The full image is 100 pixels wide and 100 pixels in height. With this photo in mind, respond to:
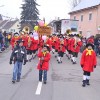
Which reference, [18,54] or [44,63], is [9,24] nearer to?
[18,54]

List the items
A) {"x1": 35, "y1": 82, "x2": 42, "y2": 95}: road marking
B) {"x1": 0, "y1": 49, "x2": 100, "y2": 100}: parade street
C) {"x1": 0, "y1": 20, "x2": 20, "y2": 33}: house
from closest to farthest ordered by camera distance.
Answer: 1. {"x1": 0, "y1": 49, "x2": 100, "y2": 100}: parade street
2. {"x1": 35, "y1": 82, "x2": 42, "y2": 95}: road marking
3. {"x1": 0, "y1": 20, "x2": 20, "y2": 33}: house

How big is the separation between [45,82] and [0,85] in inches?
65.1

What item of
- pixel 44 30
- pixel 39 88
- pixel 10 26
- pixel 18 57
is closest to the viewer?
pixel 39 88

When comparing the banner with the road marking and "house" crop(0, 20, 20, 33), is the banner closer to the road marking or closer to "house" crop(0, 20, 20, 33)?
the road marking

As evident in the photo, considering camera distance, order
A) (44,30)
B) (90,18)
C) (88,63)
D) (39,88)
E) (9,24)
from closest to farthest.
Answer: (39,88), (88,63), (44,30), (90,18), (9,24)

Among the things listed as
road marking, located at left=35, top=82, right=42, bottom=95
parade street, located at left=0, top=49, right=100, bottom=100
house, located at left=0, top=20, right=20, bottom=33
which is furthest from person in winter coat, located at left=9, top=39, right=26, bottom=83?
house, located at left=0, top=20, right=20, bottom=33

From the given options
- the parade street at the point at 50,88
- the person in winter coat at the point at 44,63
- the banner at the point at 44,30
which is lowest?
the parade street at the point at 50,88

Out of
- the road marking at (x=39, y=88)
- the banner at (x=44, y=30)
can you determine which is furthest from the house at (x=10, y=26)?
the road marking at (x=39, y=88)

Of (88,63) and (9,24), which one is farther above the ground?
(9,24)

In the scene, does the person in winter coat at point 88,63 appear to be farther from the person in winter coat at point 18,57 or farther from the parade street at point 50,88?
the person in winter coat at point 18,57

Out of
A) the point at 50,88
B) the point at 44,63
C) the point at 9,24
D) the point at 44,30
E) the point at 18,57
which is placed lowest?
the point at 50,88

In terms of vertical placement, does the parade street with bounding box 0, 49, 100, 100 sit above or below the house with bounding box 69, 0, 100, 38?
below

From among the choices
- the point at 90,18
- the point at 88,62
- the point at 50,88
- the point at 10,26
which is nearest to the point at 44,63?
the point at 50,88

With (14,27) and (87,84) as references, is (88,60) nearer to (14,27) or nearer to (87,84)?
(87,84)
